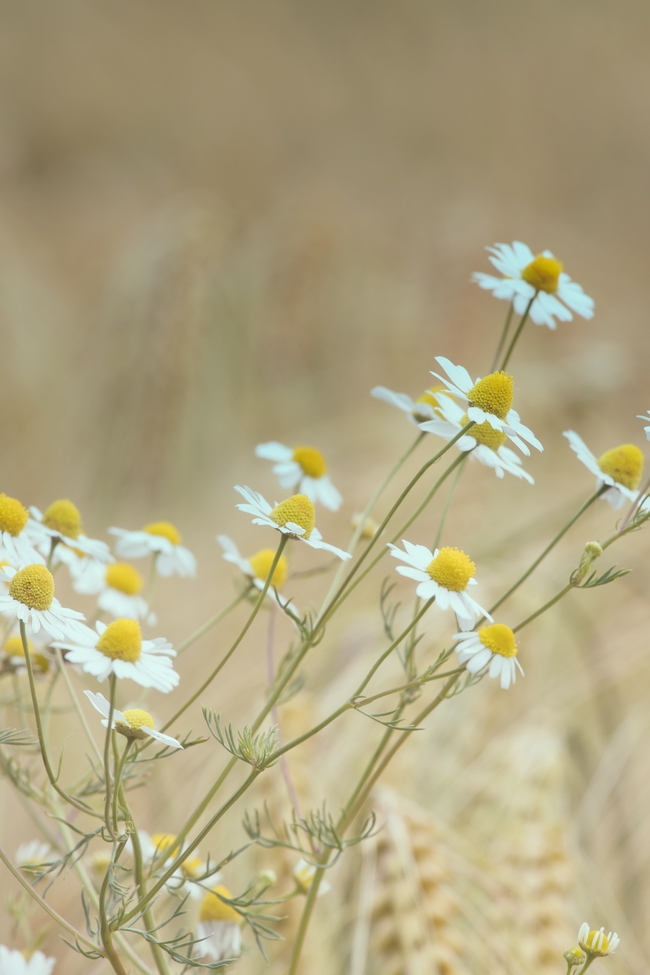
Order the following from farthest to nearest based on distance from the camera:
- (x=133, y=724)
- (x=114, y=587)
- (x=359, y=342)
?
(x=359, y=342)
(x=114, y=587)
(x=133, y=724)

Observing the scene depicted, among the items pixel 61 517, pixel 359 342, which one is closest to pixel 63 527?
pixel 61 517

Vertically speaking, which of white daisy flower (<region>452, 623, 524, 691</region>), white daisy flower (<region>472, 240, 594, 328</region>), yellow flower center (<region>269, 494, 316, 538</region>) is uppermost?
white daisy flower (<region>472, 240, 594, 328</region>)

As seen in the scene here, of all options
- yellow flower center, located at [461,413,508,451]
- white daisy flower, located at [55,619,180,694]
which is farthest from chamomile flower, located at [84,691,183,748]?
yellow flower center, located at [461,413,508,451]

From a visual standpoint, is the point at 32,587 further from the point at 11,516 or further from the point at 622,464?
the point at 622,464

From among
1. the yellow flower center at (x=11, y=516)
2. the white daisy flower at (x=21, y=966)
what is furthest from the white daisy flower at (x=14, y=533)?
the white daisy flower at (x=21, y=966)

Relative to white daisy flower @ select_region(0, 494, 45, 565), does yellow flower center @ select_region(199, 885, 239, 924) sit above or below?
below

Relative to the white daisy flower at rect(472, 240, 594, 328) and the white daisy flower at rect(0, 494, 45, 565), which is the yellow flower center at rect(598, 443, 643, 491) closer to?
the white daisy flower at rect(472, 240, 594, 328)

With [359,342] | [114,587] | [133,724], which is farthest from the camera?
[359,342]
